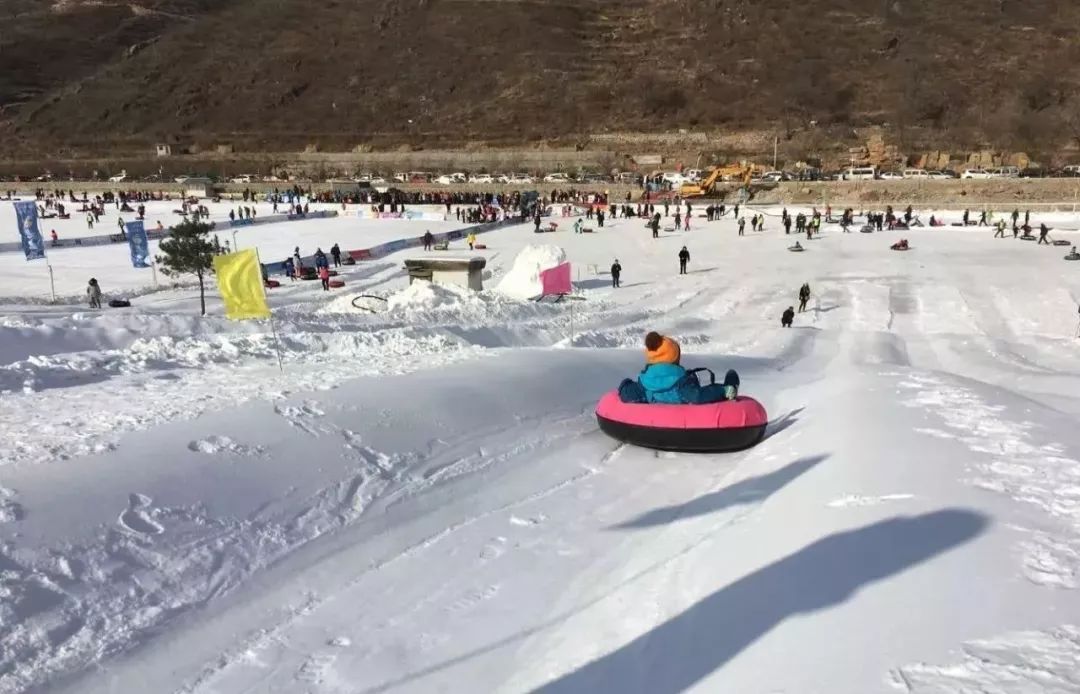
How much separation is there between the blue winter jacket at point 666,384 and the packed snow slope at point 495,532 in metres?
0.70

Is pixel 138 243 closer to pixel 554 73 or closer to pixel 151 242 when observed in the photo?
pixel 151 242

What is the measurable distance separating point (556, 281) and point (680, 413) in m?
12.7

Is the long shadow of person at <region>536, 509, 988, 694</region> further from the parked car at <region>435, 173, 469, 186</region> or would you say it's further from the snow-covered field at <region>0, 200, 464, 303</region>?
the parked car at <region>435, 173, 469, 186</region>

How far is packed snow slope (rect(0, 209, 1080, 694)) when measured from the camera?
527 cm

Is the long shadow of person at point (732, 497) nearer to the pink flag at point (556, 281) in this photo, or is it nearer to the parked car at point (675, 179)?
the pink flag at point (556, 281)

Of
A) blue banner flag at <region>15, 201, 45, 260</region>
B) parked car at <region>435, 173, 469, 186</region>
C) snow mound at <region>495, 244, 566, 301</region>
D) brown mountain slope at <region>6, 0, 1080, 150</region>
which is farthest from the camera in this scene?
brown mountain slope at <region>6, 0, 1080, 150</region>

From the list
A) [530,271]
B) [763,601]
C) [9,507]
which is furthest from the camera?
[530,271]

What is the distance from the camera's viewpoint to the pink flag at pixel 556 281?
21406 mm

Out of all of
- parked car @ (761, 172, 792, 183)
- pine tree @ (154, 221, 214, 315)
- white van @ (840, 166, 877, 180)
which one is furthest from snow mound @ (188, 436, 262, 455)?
white van @ (840, 166, 877, 180)

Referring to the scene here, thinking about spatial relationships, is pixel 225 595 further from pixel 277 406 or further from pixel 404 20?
pixel 404 20

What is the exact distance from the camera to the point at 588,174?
7012 cm

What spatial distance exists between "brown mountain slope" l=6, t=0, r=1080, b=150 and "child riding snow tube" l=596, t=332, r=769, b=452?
242 feet

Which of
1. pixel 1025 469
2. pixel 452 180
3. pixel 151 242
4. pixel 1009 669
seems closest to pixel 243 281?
pixel 1025 469

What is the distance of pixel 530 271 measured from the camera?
22.5 metres
